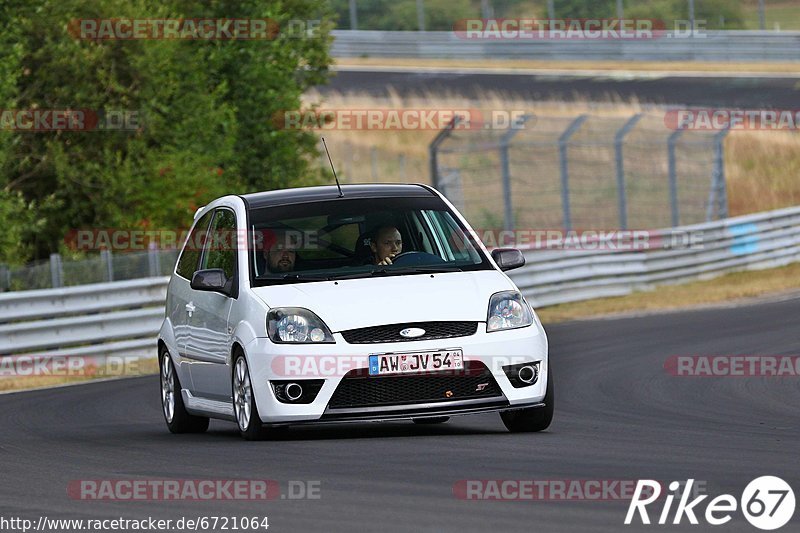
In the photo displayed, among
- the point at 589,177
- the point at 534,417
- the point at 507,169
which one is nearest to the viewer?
the point at 534,417

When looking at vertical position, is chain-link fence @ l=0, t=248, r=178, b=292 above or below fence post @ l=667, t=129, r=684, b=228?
above

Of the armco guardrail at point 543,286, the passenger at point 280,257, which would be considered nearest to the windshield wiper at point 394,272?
the passenger at point 280,257

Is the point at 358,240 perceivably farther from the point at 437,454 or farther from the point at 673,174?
the point at 673,174

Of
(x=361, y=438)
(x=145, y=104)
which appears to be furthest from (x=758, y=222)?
(x=361, y=438)

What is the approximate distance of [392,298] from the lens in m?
9.95

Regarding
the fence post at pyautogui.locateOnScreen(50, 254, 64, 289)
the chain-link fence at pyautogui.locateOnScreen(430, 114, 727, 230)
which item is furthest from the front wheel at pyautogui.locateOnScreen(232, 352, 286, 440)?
the chain-link fence at pyautogui.locateOnScreen(430, 114, 727, 230)

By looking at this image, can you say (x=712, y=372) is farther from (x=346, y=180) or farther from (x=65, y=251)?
(x=346, y=180)

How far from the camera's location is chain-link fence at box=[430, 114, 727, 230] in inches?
1049

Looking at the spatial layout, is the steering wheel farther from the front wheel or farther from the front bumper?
the front wheel

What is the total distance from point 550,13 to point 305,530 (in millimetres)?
45269

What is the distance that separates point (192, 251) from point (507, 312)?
2.82 meters

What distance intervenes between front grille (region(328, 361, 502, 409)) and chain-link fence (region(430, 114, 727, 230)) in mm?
14978

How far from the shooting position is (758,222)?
28766 millimetres

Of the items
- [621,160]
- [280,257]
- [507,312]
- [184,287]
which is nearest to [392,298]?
[507,312]
